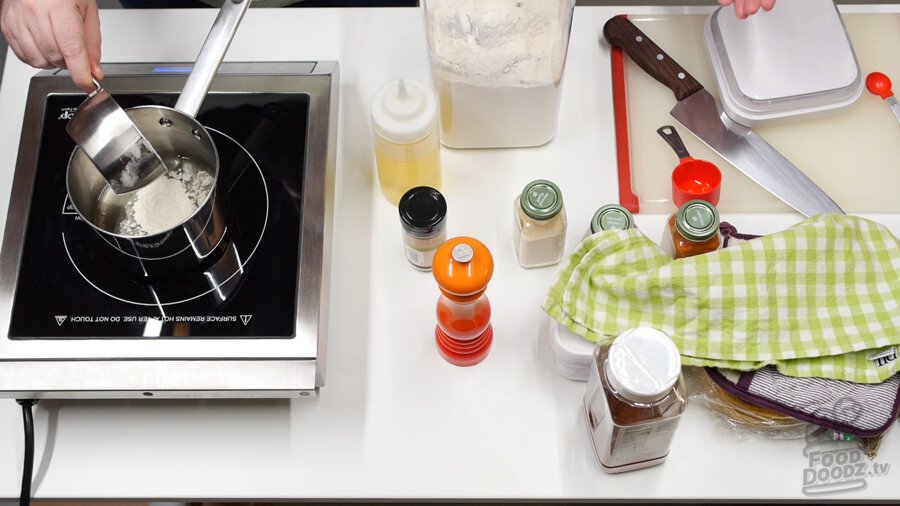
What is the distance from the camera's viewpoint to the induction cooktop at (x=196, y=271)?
75 centimetres

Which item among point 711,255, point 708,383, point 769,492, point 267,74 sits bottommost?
point 769,492

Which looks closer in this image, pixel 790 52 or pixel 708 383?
pixel 708 383

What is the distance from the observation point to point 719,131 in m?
0.91

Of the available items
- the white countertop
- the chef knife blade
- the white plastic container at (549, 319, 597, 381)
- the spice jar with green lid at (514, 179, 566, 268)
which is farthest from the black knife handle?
the white plastic container at (549, 319, 597, 381)

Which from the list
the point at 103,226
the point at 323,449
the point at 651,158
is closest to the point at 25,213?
the point at 103,226

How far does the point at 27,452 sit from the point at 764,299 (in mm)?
710

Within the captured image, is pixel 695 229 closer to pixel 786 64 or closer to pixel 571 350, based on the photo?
pixel 571 350

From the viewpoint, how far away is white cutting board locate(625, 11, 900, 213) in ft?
2.91

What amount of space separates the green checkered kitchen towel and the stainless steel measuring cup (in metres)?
0.42

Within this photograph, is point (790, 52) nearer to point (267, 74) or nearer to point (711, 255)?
Result: point (711, 255)

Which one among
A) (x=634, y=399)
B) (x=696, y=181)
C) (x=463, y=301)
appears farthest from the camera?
(x=696, y=181)

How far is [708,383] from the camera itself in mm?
777

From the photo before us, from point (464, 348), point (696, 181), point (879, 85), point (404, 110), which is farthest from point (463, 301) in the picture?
point (879, 85)

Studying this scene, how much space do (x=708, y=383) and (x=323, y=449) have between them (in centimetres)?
38
